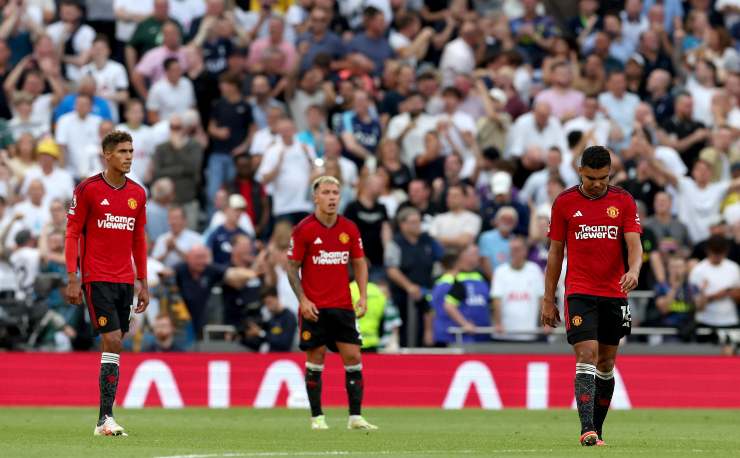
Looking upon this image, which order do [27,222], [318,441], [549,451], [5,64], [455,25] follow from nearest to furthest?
[549,451] < [318,441] < [27,222] < [5,64] < [455,25]

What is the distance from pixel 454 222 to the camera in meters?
25.1

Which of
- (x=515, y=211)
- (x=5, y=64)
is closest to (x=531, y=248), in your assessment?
(x=515, y=211)

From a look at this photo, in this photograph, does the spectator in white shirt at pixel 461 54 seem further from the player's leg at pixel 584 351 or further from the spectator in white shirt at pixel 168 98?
the player's leg at pixel 584 351

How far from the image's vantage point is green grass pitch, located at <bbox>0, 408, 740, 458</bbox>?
42.4 feet

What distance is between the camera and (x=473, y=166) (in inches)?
1035

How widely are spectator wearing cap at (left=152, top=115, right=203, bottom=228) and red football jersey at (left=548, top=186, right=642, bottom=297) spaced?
514 inches

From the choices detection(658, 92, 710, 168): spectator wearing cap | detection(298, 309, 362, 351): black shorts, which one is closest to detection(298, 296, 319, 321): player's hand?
detection(298, 309, 362, 351): black shorts

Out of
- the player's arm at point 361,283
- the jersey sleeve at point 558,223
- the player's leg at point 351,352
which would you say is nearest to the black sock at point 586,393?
the jersey sleeve at point 558,223

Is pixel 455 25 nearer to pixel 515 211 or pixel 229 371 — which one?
pixel 515 211

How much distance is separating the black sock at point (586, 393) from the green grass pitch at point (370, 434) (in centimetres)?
25

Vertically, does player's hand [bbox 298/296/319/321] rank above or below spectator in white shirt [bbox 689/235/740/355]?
below

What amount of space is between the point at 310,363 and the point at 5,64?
1309 cm

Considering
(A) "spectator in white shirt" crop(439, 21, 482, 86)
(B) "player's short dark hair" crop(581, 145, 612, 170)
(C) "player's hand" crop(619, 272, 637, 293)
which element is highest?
(A) "spectator in white shirt" crop(439, 21, 482, 86)

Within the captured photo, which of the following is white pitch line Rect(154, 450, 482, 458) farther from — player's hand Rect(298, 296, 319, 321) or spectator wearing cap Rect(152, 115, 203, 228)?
spectator wearing cap Rect(152, 115, 203, 228)
